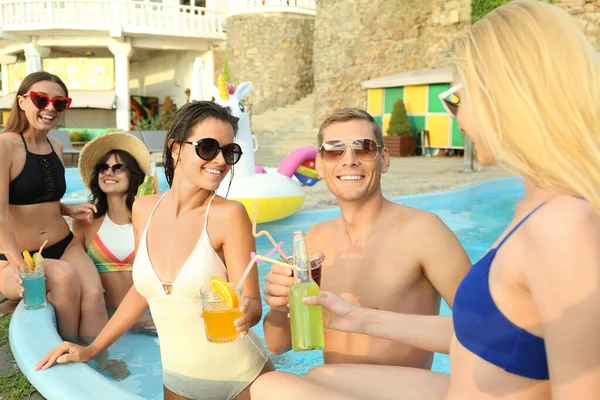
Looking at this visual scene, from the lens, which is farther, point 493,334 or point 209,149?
point 209,149

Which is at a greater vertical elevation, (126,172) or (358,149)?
(358,149)

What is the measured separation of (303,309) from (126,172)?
2641 mm

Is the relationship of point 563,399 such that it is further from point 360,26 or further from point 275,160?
point 360,26

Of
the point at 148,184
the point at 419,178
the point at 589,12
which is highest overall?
the point at 589,12

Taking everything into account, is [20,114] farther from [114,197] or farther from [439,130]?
[439,130]

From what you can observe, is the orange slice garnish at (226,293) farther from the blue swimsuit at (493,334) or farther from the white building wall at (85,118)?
the white building wall at (85,118)

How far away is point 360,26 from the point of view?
18.7m

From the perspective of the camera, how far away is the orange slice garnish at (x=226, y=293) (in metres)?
1.67

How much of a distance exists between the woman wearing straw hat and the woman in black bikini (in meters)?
0.19

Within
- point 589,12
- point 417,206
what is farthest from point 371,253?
point 589,12

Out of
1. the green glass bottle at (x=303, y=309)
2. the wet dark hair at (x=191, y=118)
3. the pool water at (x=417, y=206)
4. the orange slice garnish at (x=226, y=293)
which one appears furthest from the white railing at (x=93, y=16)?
the green glass bottle at (x=303, y=309)

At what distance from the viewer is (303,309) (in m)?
1.61

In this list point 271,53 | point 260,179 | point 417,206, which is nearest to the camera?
point 260,179

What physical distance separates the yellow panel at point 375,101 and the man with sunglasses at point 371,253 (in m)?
15.6
